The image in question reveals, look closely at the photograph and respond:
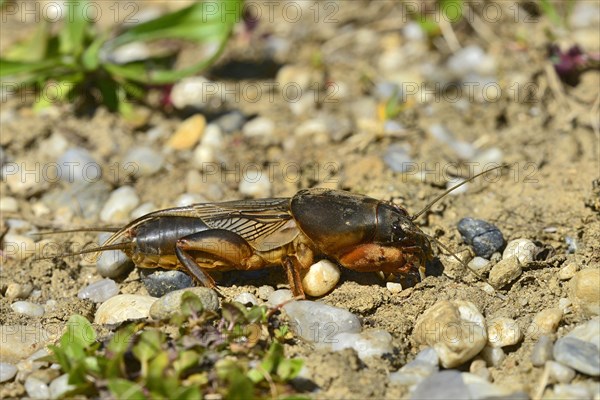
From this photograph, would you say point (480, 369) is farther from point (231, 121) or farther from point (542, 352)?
point (231, 121)

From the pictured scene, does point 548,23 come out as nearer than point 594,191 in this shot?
No

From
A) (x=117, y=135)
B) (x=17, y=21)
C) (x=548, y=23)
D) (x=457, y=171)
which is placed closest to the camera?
(x=457, y=171)

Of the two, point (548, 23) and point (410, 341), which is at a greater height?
point (548, 23)

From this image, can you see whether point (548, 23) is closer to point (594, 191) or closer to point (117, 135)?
point (594, 191)

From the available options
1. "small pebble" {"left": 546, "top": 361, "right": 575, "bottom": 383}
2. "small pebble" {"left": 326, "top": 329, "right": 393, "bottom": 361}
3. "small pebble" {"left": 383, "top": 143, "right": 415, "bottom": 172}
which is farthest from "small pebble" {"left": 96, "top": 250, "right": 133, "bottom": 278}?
"small pebble" {"left": 546, "top": 361, "right": 575, "bottom": 383}

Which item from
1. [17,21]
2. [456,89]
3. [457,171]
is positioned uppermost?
[17,21]

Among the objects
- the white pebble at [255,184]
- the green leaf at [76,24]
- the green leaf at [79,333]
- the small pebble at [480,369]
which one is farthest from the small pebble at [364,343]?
the green leaf at [76,24]

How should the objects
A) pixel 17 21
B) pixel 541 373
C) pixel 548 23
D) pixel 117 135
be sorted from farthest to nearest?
pixel 17 21 → pixel 548 23 → pixel 117 135 → pixel 541 373

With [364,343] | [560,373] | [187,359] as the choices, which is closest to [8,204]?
[187,359]

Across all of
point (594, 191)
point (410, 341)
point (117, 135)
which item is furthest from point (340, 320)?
point (117, 135)
